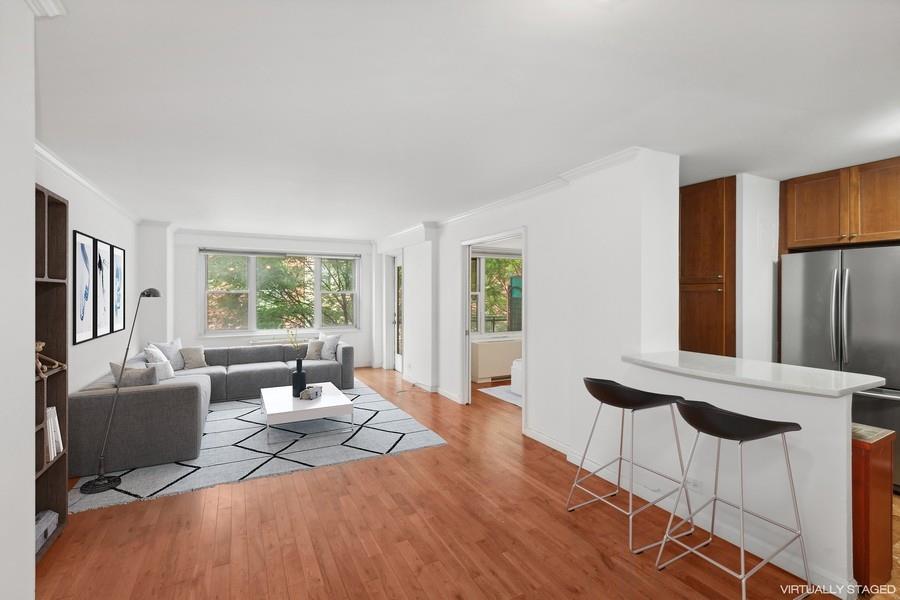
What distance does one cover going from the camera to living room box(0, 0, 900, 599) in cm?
167

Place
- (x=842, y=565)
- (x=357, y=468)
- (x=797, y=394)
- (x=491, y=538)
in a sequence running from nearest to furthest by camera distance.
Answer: (x=842, y=565)
(x=797, y=394)
(x=491, y=538)
(x=357, y=468)

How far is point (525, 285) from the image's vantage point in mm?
4301

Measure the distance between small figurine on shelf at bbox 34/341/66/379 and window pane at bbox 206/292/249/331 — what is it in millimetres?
4866

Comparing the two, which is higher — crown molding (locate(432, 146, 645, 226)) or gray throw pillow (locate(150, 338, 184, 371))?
crown molding (locate(432, 146, 645, 226))

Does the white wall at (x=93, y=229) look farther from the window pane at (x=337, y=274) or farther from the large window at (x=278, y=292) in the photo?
the window pane at (x=337, y=274)

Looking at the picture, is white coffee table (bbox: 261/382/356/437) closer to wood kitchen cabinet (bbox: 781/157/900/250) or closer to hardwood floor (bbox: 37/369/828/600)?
hardwood floor (bbox: 37/369/828/600)

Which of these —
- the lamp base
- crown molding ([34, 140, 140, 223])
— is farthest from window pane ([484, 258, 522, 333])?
the lamp base

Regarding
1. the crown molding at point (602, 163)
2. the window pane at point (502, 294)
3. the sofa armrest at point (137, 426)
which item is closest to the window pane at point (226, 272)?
the sofa armrest at point (137, 426)

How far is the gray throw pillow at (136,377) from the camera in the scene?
3564 millimetres

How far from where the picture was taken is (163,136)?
2.78 metres

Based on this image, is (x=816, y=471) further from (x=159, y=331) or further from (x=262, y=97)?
(x=159, y=331)

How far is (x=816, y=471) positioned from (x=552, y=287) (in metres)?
2.24

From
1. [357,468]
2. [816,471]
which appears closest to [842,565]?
[816,471]

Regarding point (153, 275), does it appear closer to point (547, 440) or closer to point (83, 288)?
point (83, 288)
